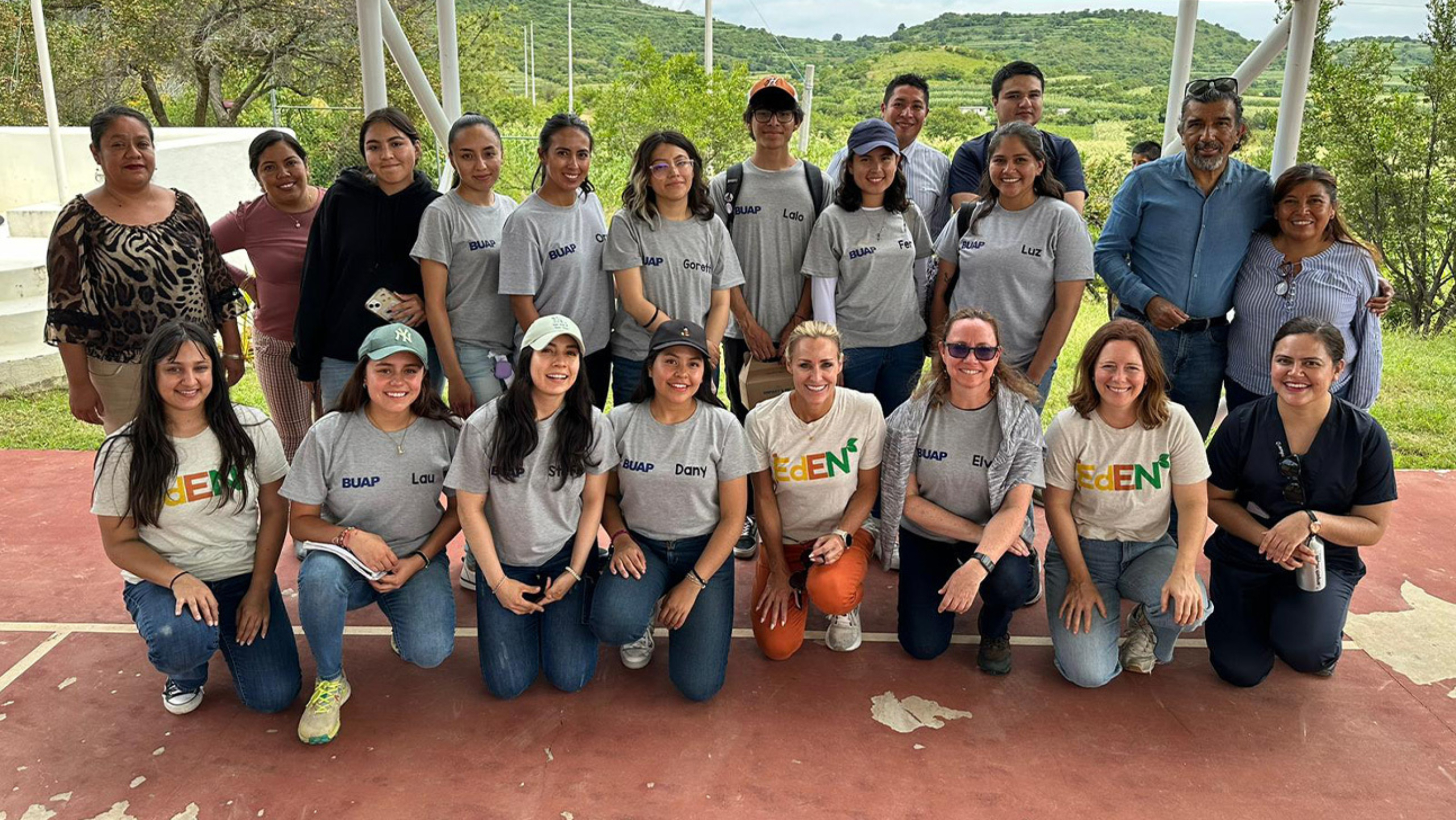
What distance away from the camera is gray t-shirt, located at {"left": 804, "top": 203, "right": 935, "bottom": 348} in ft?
14.0

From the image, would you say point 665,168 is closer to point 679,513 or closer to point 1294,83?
point 679,513

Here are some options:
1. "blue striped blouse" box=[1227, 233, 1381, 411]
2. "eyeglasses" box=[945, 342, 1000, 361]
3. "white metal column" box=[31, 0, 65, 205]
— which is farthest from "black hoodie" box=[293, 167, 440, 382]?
"white metal column" box=[31, 0, 65, 205]

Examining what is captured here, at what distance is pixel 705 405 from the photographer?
12.1 feet

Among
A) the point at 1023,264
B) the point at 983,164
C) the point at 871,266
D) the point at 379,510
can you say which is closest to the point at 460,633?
the point at 379,510

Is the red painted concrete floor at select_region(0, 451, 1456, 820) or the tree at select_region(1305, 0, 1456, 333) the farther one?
the tree at select_region(1305, 0, 1456, 333)

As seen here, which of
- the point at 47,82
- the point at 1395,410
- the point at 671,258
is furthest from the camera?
the point at 47,82

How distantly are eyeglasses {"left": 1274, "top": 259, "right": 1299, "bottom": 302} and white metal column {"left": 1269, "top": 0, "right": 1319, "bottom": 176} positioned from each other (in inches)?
46.2

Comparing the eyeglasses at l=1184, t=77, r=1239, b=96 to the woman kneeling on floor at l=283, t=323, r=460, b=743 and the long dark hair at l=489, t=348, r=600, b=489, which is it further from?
the woman kneeling on floor at l=283, t=323, r=460, b=743

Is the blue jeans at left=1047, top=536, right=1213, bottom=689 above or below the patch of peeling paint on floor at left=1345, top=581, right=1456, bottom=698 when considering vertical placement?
above

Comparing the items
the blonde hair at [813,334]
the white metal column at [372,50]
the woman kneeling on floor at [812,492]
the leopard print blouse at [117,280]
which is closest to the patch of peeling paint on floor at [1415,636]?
the woman kneeling on floor at [812,492]

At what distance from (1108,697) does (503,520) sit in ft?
7.24

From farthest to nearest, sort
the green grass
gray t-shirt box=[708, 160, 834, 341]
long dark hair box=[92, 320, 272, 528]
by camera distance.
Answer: the green grass < gray t-shirt box=[708, 160, 834, 341] < long dark hair box=[92, 320, 272, 528]

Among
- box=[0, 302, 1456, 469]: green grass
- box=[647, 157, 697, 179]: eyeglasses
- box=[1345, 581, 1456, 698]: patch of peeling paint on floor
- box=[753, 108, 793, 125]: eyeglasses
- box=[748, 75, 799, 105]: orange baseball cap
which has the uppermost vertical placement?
box=[748, 75, 799, 105]: orange baseball cap

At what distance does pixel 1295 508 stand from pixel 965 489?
115 centimetres
